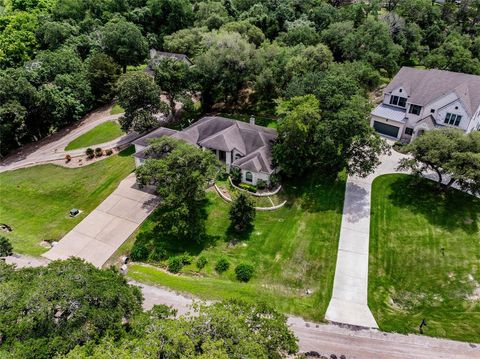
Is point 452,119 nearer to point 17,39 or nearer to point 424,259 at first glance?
point 424,259

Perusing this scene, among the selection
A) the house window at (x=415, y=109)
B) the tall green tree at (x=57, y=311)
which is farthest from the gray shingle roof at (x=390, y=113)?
the tall green tree at (x=57, y=311)

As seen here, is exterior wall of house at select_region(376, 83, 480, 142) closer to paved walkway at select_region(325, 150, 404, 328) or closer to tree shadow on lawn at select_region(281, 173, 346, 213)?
paved walkway at select_region(325, 150, 404, 328)

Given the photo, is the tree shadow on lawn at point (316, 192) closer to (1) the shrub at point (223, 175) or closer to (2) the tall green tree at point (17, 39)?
(1) the shrub at point (223, 175)

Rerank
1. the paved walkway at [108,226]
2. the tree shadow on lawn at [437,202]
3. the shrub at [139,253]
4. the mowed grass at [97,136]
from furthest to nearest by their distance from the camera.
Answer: the mowed grass at [97,136] < the tree shadow on lawn at [437,202] < the paved walkway at [108,226] < the shrub at [139,253]

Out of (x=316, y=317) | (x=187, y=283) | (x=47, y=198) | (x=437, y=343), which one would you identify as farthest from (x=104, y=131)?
(x=437, y=343)

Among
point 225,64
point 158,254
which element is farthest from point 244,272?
point 225,64

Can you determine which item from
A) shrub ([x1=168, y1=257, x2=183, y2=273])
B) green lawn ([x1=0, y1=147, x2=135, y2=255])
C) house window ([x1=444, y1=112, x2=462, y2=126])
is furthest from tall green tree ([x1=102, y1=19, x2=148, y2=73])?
house window ([x1=444, y1=112, x2=462, y2=126])

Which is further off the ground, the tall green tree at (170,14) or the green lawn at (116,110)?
the tall green tree at (170,14)
